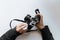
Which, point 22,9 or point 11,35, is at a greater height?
point 22,9

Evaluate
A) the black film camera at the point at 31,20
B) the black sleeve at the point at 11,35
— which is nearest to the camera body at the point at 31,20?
the black film camera at the point at 31,20

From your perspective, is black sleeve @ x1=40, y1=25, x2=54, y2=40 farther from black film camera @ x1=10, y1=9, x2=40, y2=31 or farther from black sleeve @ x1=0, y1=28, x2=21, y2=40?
black sleeve @ x1=0, y1=28, x2=21, y2=40

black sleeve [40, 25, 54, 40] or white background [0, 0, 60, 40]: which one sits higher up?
white background [0, 0, 60, 40]

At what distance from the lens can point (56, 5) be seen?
1.01 m

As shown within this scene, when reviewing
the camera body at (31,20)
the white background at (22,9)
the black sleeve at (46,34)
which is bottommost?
the black sleeve at (46,34)

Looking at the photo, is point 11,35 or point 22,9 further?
point 22,9

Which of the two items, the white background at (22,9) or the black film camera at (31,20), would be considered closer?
the black film camera at (31,20)

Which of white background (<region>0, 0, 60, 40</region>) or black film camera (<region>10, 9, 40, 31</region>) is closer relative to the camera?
black film camera (<region>10, 9, 40, 31</region>)

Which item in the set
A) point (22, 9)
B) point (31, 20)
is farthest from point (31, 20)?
point (22, 9)

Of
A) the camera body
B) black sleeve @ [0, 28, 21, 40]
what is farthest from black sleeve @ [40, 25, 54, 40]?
black sleeve @ [0, 28, 21, 40]

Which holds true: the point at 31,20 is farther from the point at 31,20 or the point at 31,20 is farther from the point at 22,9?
the point at 22,9

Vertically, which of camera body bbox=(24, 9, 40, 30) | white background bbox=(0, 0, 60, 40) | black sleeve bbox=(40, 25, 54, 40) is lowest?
black sleeve bbox=(40, 25, 54, 40)

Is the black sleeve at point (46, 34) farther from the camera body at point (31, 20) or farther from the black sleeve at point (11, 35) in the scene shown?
the black sleeve at point (11, 35)

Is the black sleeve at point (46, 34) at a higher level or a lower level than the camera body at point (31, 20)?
lower
